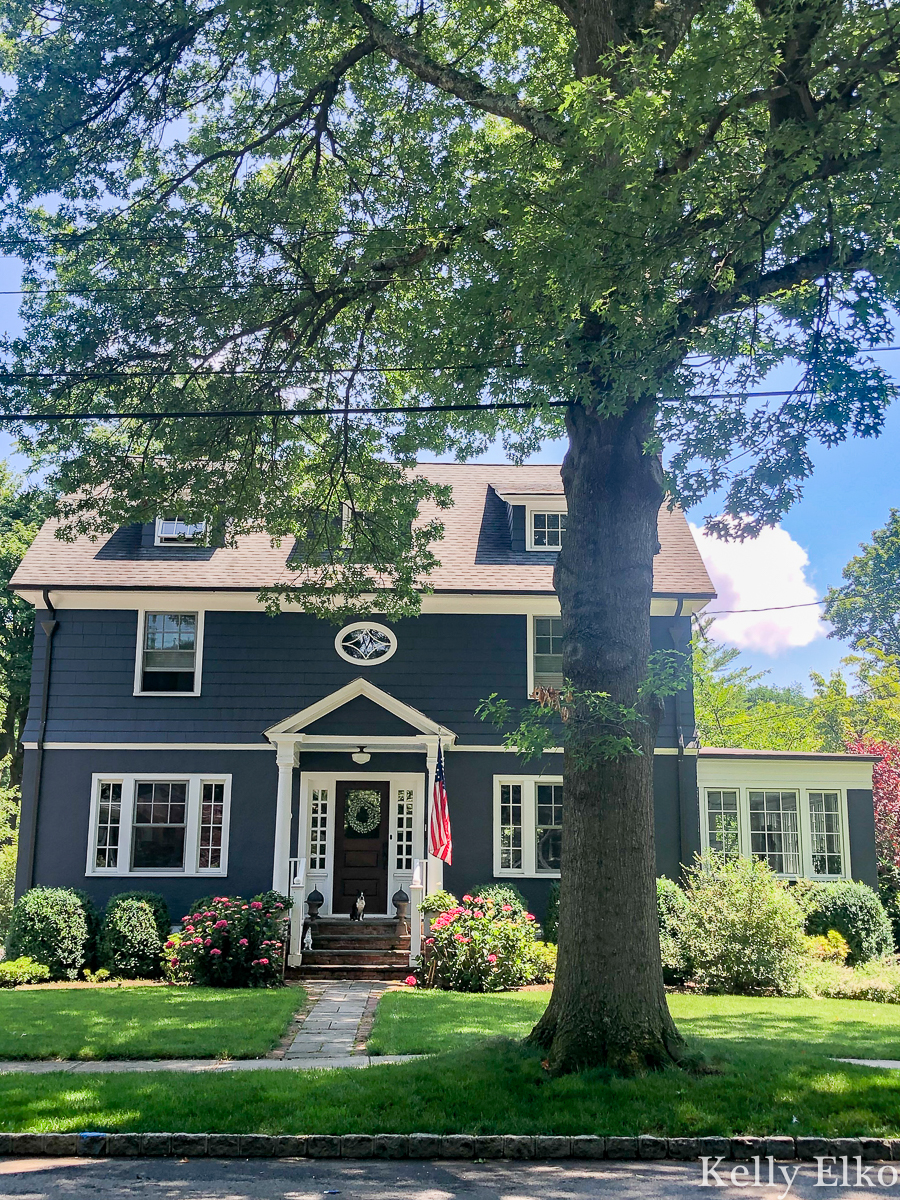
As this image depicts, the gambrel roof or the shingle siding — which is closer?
the shingle siding

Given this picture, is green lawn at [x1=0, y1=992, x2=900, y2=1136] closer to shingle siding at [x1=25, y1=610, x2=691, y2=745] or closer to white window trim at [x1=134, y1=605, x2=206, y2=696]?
shingle siding at [x1=25, y1=610, x2=691, y2=745]

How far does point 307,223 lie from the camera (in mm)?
11398

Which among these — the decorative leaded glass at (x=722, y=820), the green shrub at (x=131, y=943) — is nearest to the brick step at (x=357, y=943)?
the green shrub at (x=131, y=943)

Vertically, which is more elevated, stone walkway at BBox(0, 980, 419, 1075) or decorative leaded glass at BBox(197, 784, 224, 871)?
decorative leaded glass at BBox(197, 784, 224, 871)

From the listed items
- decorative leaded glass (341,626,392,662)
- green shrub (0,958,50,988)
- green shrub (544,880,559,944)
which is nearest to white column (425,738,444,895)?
green shrub (544,880,559,944)

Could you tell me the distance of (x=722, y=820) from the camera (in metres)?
18.7

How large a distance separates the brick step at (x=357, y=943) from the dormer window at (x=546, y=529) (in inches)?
300

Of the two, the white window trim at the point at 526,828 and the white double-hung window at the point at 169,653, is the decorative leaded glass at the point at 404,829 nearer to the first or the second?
the white window trim at the point at 526,828

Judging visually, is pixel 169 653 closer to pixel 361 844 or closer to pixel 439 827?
pixel 361 844

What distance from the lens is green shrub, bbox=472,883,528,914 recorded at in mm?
16109

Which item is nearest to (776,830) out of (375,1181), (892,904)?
(892,904)

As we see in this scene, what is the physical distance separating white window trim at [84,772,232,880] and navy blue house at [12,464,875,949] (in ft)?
0.09

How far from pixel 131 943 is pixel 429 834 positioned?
4.96 metres

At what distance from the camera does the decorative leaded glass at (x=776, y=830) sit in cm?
1867
